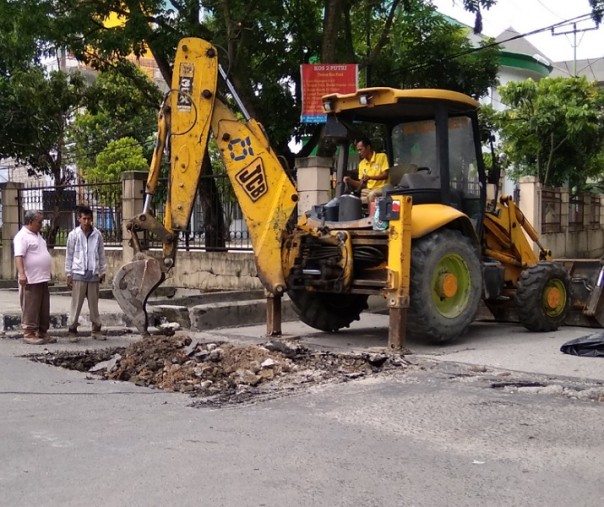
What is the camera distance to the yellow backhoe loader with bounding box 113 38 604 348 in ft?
28.1

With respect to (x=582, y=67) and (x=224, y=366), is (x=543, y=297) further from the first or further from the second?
(x=582, y=67)

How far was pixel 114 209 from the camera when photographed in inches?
673

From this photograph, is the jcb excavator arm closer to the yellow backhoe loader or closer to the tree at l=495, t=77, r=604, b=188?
the yellow backhoe loader

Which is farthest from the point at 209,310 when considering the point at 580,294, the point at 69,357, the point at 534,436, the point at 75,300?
the point at 534,436

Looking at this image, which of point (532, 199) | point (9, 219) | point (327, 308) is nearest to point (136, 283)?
point (327, 308)

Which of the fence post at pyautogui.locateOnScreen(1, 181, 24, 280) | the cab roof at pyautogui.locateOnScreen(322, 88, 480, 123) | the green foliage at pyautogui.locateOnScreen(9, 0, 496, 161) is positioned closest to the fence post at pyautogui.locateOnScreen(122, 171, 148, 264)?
the green foliage at pyautogui.locateOnScreen(9, 0, 496, 161)

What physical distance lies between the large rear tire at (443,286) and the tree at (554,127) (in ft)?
48.7

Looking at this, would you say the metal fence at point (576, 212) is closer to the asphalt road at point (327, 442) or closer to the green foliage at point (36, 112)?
the asphalt road at point (327, 442)

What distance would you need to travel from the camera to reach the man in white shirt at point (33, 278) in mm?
9422

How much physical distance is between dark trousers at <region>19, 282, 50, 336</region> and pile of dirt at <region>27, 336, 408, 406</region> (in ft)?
3.52

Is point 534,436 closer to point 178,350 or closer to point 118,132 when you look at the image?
point 178,350

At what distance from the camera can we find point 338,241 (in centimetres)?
882

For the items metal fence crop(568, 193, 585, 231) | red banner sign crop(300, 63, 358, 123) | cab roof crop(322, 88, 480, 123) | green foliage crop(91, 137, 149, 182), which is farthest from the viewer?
green foliage crop(91, 137, 149, 182)

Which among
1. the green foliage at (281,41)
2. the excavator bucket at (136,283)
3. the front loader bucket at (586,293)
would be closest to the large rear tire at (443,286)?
the front loader bucket at (586,293)
